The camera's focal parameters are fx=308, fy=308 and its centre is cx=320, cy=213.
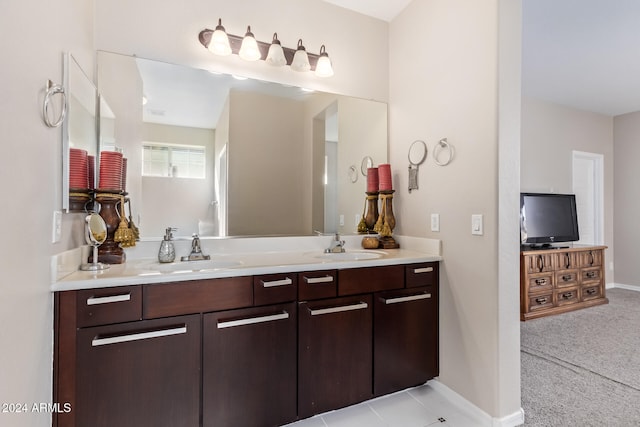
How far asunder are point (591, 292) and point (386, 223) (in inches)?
141

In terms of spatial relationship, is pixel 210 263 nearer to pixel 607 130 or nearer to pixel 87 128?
pixel 87 128

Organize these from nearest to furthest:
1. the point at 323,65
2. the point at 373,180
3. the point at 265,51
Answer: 1. the point at 265,51
2. the point at 323,65
3. the point at 373,180

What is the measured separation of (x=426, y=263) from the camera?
2010 millimetres

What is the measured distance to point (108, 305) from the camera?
1.28m

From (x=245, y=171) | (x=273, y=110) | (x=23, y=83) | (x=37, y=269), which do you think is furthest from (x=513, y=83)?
(x=37, y=269)

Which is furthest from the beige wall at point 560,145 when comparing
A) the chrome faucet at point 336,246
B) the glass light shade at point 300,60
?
the glass light shade at point 300,60

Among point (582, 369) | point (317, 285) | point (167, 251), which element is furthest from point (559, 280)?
point (167, 251)

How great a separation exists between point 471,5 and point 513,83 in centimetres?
55

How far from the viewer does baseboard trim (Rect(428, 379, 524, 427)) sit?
1.68 m

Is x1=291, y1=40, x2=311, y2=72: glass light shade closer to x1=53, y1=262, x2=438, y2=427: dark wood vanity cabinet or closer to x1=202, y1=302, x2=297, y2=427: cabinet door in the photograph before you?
x1=53, y1=262, x2=438, y2=427: dark wood vanity cabinet

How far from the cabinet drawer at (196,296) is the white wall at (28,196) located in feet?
1.17

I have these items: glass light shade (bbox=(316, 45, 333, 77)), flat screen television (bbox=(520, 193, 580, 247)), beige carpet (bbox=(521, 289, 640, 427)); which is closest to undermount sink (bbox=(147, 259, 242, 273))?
glass light shade (bbox=(316, 45, 333, 77))

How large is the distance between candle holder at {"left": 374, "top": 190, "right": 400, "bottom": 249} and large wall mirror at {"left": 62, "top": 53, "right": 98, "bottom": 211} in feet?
6.06

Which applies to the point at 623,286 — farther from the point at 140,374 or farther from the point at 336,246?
the point at 140,374
